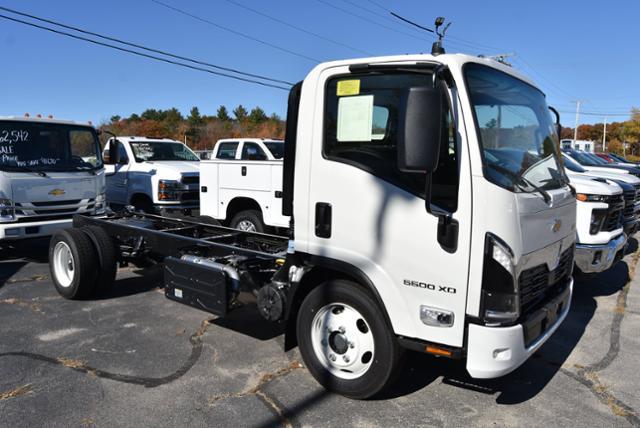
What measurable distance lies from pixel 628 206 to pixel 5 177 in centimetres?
969

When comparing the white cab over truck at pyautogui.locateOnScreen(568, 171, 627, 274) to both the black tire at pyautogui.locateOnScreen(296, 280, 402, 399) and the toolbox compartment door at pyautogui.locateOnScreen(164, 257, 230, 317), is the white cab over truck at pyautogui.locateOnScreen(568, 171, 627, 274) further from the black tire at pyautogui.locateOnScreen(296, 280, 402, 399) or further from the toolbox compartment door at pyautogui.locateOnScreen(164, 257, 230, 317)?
the toolbox compartment door at pyautogui.locateOnScreen(164, 257, 230, 317)

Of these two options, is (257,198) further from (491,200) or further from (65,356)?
(491,200)

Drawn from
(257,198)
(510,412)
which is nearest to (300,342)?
(510,412)

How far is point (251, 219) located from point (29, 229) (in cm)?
348

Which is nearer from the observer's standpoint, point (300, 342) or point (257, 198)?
point (300, 342)

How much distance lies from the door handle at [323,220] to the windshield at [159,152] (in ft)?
27.6

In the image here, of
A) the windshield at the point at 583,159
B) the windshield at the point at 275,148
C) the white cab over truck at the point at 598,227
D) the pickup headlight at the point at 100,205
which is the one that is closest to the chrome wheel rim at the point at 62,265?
the pickup headlight at the point at 100,205

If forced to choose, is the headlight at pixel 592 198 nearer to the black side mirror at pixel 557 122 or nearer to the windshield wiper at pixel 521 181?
the black side mirror at pixel 557 122

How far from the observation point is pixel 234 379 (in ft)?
13.6

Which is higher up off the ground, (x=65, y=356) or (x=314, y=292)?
(x=314, y=292)

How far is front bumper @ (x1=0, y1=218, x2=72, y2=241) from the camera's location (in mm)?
7215

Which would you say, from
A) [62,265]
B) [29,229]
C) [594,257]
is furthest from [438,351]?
[29,229]

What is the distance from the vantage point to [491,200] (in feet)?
9.87

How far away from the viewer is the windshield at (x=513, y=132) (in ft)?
10.5
